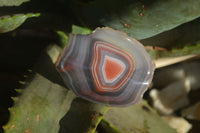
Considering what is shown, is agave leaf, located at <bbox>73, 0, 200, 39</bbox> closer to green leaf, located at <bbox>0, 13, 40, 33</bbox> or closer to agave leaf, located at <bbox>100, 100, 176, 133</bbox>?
green leaf, located at <bbox>0, 13, 40, 33</bbox>

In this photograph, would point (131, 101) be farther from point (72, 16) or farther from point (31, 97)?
point (72, 16)

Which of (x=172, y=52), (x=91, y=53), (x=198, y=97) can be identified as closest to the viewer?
(x=91, y=53)

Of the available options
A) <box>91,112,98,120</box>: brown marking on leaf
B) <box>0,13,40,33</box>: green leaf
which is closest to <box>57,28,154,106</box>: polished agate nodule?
<box>91,112,98,120</box>: brown marking on leaf

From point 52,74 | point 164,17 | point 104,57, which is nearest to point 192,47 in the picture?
point 164,17

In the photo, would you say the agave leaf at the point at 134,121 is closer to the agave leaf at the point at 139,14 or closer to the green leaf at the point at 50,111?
the green leaf at the point at 50,111

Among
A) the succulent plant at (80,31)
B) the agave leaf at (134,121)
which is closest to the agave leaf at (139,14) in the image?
the succulent plant at (80,31)

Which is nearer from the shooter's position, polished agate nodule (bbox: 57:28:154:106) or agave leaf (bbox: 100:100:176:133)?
polished agate nodule (bbox: 57:28:154:106)

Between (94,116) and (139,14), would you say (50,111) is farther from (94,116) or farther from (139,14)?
(139,14)
